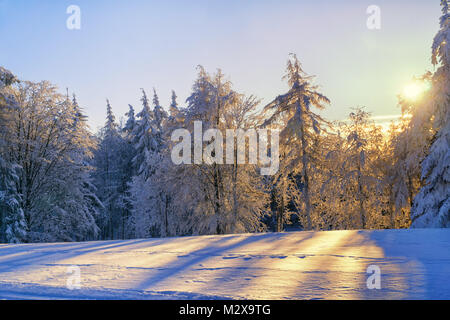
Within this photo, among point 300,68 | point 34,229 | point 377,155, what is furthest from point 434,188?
point 34,229

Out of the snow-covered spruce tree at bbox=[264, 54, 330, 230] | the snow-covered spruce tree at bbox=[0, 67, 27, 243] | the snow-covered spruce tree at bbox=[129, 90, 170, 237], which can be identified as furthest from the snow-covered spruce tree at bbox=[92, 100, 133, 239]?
the snow-covered spruce tree at bbox=[264, 54, 330, 230]

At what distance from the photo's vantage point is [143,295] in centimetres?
334

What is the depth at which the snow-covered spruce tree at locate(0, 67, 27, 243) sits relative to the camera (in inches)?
674

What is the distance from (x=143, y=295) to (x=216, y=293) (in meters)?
0.75

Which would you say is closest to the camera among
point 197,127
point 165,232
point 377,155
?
point 197,127

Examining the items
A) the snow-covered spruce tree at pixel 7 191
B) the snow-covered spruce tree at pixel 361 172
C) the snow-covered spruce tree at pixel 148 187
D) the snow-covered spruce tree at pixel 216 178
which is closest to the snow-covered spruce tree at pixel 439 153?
the snow-covered spruce tree at pixel 361 172

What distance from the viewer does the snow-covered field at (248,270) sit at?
3311 mm

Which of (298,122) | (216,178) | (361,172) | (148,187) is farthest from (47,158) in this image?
(361,172)

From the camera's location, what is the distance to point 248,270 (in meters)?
4.23

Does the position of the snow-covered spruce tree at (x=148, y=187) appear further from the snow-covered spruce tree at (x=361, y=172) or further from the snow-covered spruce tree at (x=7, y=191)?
the snow-covered spruce tree at (x=361, y=172)

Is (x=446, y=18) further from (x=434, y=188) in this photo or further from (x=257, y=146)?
(x=257, y=146)

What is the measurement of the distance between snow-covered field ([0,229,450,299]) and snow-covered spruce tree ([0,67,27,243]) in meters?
12.5

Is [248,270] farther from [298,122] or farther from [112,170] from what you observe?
[112,170]

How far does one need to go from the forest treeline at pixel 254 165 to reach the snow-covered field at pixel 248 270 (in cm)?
978
